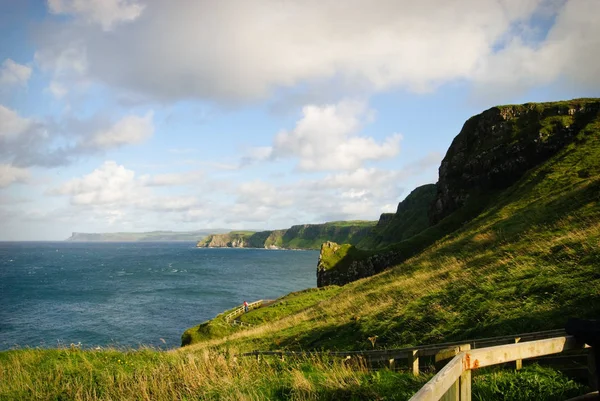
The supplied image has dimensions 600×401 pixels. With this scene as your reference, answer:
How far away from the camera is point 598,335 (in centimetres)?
467

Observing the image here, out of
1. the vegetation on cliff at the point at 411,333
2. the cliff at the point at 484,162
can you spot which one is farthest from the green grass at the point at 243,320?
the vegetation on cliff at the point at 411,333

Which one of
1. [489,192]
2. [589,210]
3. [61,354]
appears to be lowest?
[61,354]

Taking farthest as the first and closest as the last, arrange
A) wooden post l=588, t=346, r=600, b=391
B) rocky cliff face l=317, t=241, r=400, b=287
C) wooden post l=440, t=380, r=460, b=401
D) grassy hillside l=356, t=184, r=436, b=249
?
grassy hillside l=356, t=184, r=436, b=249
rocky cliff face l=317, t=241, r=400, b=287
wooden post l=588, t=346, r=600, b=391
wooden post l=440, t=380, r=460, b=401

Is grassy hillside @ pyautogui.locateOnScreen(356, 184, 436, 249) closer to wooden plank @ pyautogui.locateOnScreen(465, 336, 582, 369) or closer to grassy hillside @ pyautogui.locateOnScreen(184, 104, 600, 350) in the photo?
grassy hillside @ pyautogui.locateOnScreen(184, 104, 600, 350)

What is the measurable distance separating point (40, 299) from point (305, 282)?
247ft

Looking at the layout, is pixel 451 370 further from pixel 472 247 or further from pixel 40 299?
pixel 40 299

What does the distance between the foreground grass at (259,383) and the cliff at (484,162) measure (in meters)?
51.1

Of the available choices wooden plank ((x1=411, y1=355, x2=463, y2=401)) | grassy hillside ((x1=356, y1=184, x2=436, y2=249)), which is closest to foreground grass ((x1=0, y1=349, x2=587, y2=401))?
wooden plank ((x1=411, y1=355, x2=463, y2=401))

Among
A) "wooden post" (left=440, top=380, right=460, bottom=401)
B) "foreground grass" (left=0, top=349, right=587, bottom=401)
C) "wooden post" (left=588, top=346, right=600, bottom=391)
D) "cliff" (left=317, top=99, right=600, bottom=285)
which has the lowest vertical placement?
"foreground grass" (left=0, top=349, right=587, bottom=401)

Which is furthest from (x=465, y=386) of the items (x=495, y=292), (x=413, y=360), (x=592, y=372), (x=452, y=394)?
(x=495, y=292)

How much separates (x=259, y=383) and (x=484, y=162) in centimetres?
7217

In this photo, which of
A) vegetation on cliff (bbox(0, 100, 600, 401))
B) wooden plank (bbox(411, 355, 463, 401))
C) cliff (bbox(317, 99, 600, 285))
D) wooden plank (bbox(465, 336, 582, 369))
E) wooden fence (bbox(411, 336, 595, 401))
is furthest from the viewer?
cliff (bbox(317, 99, 600, 285))

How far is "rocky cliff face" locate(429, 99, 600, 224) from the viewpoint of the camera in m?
60.3

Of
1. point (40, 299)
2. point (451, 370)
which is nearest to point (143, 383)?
point (451, 370)
